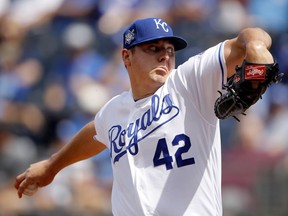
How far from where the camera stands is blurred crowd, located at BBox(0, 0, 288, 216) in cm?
786

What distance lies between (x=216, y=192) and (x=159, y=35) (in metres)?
0.94

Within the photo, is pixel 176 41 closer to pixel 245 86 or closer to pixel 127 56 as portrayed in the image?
pixel 127 56

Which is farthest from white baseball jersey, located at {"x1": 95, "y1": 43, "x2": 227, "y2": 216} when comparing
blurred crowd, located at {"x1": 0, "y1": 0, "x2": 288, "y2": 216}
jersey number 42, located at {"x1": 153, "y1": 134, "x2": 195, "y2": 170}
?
blurred crowd, located at {"x1": 0, "y1": 0, "x2": 288, "y2": 216}

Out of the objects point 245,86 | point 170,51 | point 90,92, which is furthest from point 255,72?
point 90,92

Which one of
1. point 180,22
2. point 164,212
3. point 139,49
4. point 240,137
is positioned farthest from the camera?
point 180,22

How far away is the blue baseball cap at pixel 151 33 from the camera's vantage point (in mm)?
4441

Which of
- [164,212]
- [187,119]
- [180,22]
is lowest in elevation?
[164,212]

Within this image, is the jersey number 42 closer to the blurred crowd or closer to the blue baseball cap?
the blue baseball cap

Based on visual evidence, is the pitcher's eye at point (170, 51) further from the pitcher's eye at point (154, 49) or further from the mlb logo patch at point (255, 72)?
the mlb logo patch at point (255, 72)

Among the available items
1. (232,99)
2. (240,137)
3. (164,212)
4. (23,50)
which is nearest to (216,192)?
(164,212)

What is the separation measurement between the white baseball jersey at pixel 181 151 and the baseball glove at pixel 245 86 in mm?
287

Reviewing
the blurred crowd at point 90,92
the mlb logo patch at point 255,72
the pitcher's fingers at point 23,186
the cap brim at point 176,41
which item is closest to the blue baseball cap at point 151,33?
the cap brim at point 176,41

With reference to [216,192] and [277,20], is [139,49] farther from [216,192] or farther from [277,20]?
[277,20]

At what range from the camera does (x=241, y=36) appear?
12.5 feet
